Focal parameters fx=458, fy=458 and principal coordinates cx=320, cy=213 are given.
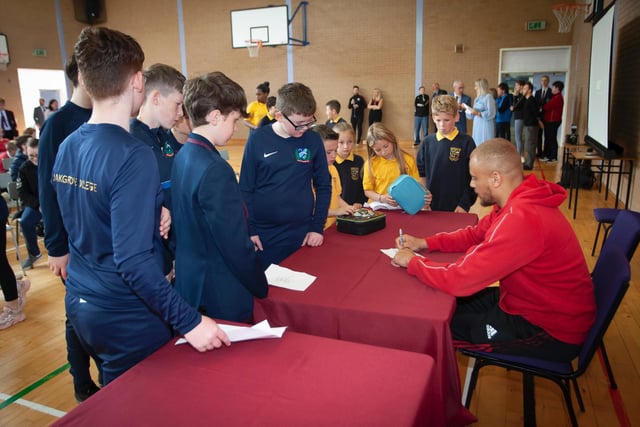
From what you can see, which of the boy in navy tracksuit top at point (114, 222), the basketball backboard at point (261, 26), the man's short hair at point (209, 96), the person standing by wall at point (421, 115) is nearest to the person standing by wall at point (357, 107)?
the person standing by wall at point (421, 115)

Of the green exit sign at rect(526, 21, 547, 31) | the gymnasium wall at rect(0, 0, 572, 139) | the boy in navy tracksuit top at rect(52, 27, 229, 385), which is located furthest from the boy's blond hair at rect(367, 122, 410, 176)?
the green exit sign at rect(526, 21, 547, 31)

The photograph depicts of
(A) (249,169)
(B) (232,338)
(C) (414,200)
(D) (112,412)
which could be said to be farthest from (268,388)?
(C) (414,200)

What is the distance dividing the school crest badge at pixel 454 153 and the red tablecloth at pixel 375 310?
1.64 m

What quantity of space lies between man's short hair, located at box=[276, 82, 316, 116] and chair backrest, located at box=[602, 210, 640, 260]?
1.53 m

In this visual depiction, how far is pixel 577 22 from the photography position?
1074 centimetres

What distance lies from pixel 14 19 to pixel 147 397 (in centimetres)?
1656

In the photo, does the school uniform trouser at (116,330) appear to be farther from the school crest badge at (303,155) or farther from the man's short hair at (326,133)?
the man's short hair at (326,133)

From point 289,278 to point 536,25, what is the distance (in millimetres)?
12167

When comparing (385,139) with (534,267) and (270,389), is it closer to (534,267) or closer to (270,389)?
(534,267)

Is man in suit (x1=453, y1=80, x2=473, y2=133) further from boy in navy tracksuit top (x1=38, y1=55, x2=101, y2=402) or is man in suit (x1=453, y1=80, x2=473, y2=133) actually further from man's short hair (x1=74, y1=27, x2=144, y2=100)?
man's short hair (x1=74, y1=27, x2=144, y2=100)

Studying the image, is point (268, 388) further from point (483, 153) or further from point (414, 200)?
point (414, 200)

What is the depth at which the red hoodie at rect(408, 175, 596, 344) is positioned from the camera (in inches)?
66.5

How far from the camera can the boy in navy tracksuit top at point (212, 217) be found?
1.55 meters

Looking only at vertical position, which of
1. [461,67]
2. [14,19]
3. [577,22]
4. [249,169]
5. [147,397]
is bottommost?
[147,397]
